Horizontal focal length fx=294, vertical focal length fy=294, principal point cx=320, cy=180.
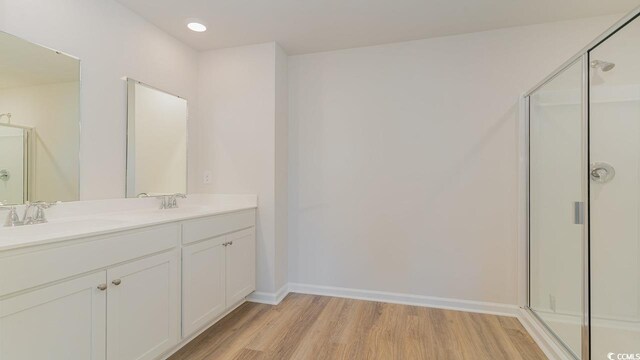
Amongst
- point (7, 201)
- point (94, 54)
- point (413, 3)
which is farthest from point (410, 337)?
point (94, 54)

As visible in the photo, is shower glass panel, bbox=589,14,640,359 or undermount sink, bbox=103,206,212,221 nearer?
shower glass panel, bbox=589,14,640,359

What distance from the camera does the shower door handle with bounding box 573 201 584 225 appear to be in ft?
5.55

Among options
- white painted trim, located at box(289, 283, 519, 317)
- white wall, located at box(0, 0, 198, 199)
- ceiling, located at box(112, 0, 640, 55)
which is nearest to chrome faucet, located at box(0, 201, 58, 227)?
white wall, located at box(0, 0, 198, 199)

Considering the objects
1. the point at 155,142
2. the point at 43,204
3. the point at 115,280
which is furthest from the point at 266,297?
the point at 43,204

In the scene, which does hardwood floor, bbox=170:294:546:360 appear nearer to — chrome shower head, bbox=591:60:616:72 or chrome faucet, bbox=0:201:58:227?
chrome faucet, bbox=0:201:58:227

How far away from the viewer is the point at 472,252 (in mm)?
2594

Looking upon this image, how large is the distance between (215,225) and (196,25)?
165 cm

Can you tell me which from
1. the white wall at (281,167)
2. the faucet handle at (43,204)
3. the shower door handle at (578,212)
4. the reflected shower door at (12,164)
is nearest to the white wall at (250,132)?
the white wall at (281,167)

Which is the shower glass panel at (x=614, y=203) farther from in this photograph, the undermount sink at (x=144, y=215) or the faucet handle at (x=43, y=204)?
the faucet handle at (x=43, y=204)

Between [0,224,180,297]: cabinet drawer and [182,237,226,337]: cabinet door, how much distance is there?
29 cm

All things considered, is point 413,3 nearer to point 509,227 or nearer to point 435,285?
point 509,227

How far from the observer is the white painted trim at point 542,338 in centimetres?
184

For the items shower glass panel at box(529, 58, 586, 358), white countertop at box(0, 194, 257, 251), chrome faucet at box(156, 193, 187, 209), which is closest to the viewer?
white countertop at box(0, 194, 257, 251)

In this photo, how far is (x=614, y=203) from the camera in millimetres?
1750
